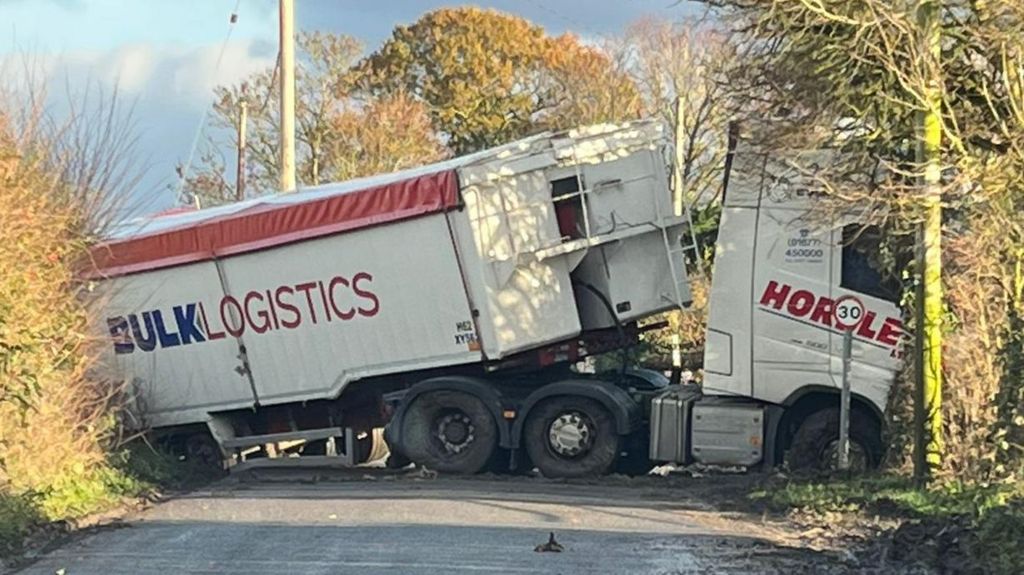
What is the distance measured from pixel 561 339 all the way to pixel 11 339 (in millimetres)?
5906

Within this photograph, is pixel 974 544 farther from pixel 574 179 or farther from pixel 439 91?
pixel 439 91

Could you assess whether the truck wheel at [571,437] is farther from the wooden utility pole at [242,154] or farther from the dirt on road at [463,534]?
the wooden utility pole at [242,154]

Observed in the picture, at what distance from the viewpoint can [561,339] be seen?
1467 cm

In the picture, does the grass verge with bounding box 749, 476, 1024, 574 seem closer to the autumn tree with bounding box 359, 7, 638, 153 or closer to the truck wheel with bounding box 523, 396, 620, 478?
the truck wheel with bounding box 523, 396, 620, 478

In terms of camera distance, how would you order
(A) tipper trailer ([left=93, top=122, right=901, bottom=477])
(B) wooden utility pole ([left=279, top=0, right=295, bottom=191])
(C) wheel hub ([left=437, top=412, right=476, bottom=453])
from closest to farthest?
1. (A) tipper trailer ([left=93, top=122, right=901, bottom=477])
2. (C) wheel hub ([left=437, top=412, right=476, bottom=453])
3. (B) wooden utility pole ([left=279, top=0, right=295, bottom=191])

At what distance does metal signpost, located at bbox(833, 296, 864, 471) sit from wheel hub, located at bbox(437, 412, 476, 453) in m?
4.15

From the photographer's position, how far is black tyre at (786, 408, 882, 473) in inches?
517

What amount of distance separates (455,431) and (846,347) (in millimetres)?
4661

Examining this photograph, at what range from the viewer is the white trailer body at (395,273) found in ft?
46.8

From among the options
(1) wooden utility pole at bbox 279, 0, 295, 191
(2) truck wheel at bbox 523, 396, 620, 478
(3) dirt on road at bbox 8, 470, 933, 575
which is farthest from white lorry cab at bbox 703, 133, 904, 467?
(1) wooden utility pole at bbox 279, 0, 295, 191

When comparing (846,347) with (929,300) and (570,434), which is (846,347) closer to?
(929,300)

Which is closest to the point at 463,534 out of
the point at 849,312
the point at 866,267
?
the point at 849,312

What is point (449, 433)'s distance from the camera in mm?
15023

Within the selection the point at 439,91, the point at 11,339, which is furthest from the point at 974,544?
the point at 439,91
